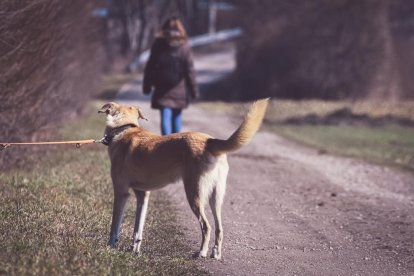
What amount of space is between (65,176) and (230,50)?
37.1m

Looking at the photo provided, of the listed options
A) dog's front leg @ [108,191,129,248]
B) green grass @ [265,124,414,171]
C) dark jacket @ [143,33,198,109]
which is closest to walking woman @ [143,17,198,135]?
dark jacket @ [143,33,198,109]

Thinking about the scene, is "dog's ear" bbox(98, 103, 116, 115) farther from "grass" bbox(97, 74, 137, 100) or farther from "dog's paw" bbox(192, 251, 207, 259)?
"grass" bbox(97, 74, 137, 100)

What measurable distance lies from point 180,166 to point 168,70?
4.52 m

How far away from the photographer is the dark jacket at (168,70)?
9969mm

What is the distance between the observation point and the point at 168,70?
1001 cm

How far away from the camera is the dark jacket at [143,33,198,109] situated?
9.97 metres

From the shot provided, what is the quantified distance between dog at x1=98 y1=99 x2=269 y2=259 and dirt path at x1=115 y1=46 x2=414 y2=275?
22.8 inches

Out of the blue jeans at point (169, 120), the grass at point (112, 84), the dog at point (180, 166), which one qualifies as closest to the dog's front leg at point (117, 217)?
the dog at point (180, 166)

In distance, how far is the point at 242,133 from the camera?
214 inches

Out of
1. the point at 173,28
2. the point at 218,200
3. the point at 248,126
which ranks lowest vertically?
the point at 218,200

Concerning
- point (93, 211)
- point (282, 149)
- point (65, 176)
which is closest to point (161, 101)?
point (65, 176)

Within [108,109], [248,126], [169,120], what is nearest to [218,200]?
[248,126]

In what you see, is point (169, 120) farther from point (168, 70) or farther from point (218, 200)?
point (218, 200)

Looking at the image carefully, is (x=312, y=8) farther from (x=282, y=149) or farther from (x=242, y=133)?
(x=242, y=133)
